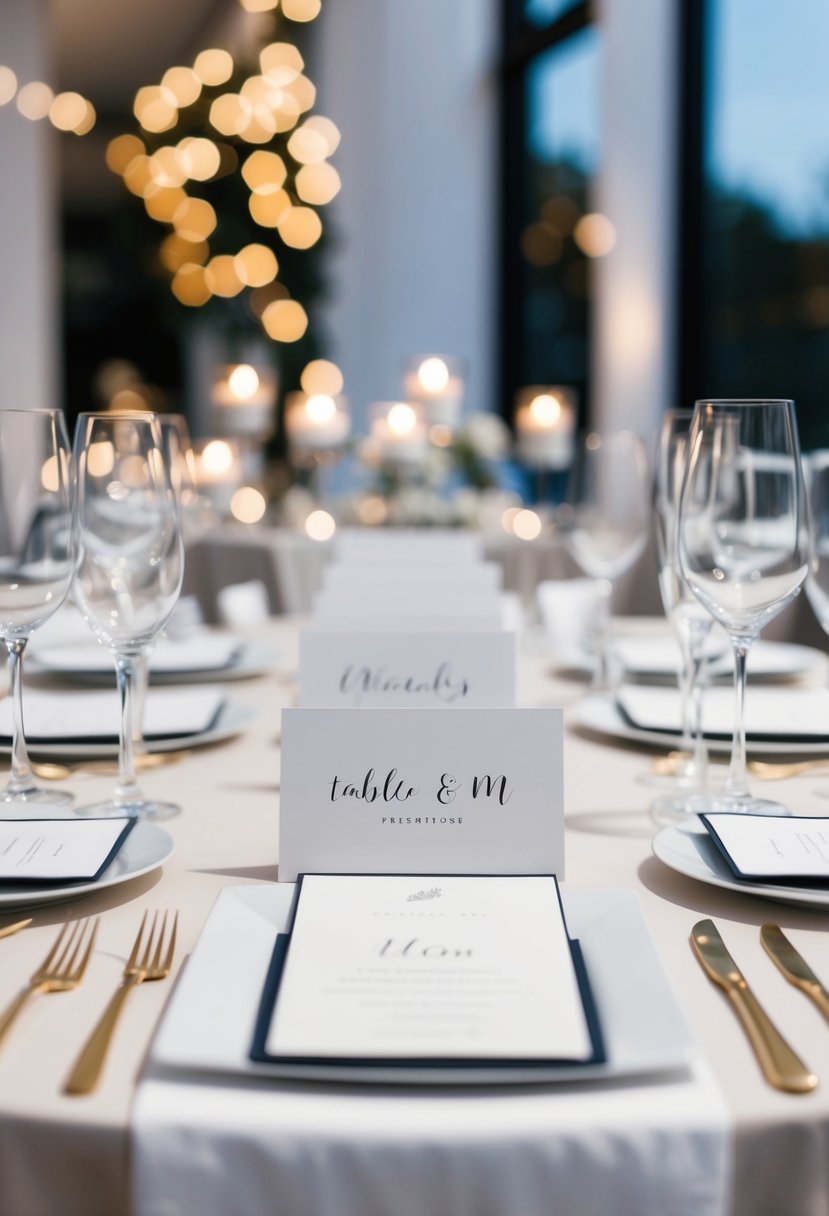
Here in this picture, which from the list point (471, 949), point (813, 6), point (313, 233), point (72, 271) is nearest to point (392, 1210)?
point (471, 949)

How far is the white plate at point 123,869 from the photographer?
703 millimetres

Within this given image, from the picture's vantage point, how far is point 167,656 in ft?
4.95

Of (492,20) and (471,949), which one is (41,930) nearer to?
(471,949)

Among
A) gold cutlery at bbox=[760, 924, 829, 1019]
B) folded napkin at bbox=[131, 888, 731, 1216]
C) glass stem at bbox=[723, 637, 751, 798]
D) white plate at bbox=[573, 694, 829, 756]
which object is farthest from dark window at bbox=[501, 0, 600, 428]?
folded napkin at bbox=[131, 888, 731, 1216]

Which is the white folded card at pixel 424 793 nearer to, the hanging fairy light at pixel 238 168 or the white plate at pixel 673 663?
the white plate at pixel 673 663

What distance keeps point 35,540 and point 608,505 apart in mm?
611

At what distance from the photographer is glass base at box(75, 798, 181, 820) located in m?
0.91

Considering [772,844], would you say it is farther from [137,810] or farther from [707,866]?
[137,810]

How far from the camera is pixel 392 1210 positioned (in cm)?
48

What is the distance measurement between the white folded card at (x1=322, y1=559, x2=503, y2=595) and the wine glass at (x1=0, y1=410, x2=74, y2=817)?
380 millimetres

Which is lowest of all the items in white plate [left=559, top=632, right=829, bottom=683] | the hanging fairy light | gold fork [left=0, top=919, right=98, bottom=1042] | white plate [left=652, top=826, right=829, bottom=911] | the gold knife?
the gold knife

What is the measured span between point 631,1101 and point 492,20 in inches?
264

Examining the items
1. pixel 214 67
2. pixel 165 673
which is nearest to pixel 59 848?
pixel 165 673

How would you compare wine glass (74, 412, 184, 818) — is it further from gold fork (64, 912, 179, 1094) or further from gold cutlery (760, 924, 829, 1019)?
gold cutlery (760, 924, 829, 1019)
